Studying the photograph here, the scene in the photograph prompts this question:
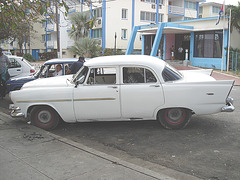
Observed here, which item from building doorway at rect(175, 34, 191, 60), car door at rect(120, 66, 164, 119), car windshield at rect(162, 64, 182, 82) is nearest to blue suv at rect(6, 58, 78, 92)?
car door at rect(120, 66, 164, 119)

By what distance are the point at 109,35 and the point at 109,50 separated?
2993mm

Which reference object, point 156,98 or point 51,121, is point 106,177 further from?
point 51,121

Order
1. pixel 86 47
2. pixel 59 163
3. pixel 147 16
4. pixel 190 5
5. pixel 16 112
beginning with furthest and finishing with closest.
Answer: pixel 190 5 → pixel 147 16 → pixel 86 47 → pixel 16 112 → pixel 59 163

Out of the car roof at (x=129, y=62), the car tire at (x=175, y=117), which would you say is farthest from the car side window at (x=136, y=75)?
the car tire at (x=175, y=117)

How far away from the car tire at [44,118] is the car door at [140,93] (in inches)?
67.3

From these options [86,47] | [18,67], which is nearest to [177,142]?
[18,67]

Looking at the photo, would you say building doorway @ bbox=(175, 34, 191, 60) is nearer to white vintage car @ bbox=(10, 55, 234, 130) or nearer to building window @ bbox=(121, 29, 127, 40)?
building window @ bbox=(121, 29, 127, 40)

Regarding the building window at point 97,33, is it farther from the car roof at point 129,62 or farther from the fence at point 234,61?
the car roof at point 129,62

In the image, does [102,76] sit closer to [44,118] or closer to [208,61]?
[44,118]

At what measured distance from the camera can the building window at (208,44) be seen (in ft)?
75.7

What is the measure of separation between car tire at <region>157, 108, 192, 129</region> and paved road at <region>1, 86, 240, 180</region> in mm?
155

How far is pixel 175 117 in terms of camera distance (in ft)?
20.4

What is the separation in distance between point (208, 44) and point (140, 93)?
1995 centimetres

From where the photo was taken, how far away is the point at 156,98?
19.7 feet
